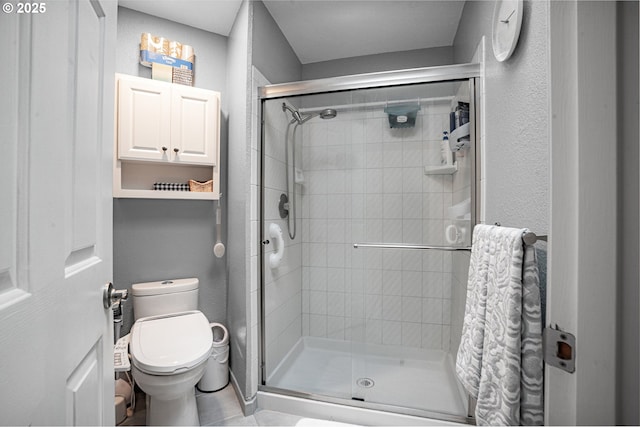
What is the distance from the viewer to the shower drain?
165cm

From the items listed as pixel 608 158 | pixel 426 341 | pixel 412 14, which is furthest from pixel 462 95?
pixel 426 341

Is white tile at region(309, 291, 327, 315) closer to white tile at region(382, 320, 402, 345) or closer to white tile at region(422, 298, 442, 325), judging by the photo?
white tile at region(382, 320, 402, 345)

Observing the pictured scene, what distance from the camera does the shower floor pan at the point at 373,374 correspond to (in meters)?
1.57

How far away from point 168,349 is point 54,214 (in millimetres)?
1131

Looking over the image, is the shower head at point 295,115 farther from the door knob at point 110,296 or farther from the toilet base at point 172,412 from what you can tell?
the toilet base at point 172,412

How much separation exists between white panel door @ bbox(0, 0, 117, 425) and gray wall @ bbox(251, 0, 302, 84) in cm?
113

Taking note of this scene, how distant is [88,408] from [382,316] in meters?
1.57

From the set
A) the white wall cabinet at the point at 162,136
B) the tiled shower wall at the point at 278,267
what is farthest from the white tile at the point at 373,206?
the white wall cabinet at the point at 162,136

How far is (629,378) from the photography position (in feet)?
1.49

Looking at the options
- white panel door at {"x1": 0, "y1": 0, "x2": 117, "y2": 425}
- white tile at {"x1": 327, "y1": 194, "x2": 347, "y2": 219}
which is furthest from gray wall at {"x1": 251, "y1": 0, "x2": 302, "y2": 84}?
white panel door at {"x1": 0, "y1": 0, "x2": 117, "y2": 425}

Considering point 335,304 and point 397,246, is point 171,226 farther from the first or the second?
point 397,246

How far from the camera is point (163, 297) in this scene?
1.74 metres

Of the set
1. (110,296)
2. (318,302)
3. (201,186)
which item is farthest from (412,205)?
(110,296)

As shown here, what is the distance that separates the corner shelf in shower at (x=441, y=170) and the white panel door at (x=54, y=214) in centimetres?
153
